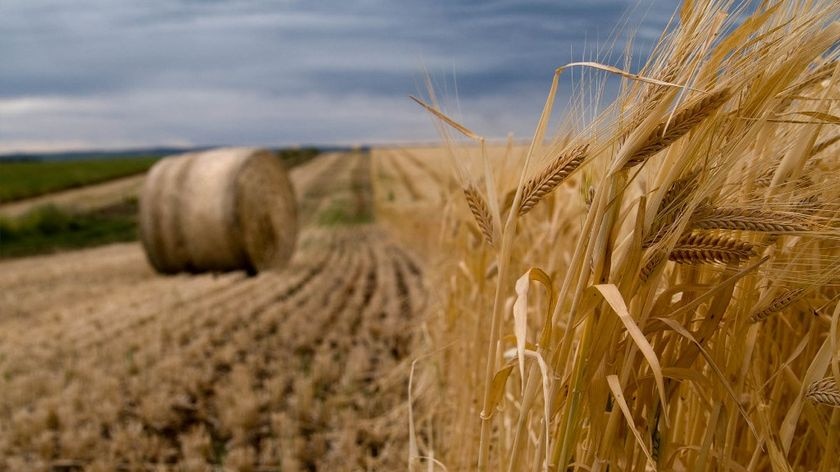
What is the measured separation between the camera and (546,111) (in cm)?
126

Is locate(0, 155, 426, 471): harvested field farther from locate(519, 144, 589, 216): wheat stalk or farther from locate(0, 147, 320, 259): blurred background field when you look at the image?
locate(0, 147, 320, 259): blurred background field

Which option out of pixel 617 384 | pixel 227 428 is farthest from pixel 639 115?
pixel 227 428

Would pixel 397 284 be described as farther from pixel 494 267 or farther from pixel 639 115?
pixel 639 115

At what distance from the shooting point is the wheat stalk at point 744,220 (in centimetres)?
108

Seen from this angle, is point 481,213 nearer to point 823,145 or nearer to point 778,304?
point 778,304

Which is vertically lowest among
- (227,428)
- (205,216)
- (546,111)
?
(227,428)

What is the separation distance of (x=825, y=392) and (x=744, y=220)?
35cm

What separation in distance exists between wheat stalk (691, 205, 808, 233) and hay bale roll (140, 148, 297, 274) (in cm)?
797

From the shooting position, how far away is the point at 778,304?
1.28 metres

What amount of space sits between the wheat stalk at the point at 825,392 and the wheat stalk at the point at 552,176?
55 cm

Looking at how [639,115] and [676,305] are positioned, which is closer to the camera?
[639,115]

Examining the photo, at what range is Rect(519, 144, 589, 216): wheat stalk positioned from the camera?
1117mm

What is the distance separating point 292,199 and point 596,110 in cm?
973

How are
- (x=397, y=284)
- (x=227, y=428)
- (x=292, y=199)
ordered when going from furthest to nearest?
1. (x=292, y=199)
2. (x=397, y=284)
3. (x=227, y=428)
